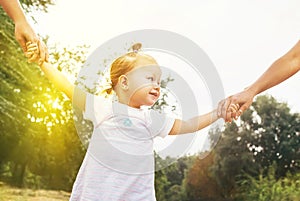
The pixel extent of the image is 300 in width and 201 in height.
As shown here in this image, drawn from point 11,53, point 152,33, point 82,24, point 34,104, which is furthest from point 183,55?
point 82,24

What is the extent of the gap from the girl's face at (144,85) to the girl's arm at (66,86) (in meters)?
0.14

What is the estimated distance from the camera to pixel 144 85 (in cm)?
161

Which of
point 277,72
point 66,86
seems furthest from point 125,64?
point 277,72

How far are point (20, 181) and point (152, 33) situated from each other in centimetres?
1175

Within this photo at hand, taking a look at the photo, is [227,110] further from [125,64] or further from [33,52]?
[33,52]

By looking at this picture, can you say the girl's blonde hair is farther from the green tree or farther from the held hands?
the green tree

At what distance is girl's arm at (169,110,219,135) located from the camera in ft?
5.41

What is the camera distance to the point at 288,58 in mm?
1835

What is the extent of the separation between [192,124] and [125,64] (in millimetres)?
255

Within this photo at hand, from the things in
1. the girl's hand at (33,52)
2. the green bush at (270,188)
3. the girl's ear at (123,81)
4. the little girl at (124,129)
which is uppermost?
the green bush at (270,188)

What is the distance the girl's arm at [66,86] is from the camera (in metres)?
1.57

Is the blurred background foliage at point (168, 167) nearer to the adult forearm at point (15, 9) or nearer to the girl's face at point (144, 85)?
the adult forearm at point (15, 9)

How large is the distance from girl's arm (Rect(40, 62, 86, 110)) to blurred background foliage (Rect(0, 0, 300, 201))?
8.49 metres

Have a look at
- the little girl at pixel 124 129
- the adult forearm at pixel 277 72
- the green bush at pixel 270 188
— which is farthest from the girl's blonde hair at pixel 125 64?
the green bush at pixel 270 188
